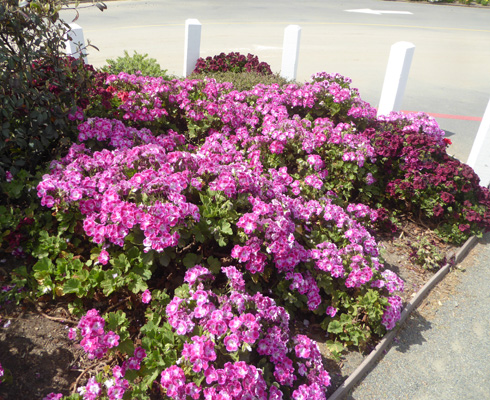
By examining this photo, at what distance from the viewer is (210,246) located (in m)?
3.17

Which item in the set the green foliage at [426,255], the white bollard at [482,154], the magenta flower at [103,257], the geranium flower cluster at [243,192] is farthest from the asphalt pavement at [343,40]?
the magenta flower at [103,257]

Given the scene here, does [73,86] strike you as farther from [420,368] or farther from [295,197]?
[420,368]

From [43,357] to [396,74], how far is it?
17.8ft

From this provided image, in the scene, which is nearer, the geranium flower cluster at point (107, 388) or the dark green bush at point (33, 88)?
the geranium flower cluster at point (107, 388)

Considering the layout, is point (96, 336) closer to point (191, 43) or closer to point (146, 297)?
point (146, 297)

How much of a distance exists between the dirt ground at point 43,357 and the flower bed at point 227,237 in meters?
0.14

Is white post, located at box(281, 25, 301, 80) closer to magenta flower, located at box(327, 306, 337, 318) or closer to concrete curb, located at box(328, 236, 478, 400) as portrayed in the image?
concrete curb, located at box(328, 236, 478, 400)

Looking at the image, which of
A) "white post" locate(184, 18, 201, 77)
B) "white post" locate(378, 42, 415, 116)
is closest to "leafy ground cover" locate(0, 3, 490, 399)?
"white post" locate(378, 42, 415, 116)

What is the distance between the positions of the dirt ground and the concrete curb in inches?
2.2

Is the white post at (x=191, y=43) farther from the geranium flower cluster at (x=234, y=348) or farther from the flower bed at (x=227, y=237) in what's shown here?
the geranium flower cluster at (x=234, y=348)

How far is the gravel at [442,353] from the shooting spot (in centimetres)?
292

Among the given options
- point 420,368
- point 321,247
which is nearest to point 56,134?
point 321,247

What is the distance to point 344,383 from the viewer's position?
2.85 meters

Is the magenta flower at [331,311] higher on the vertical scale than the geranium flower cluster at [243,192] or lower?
lower
